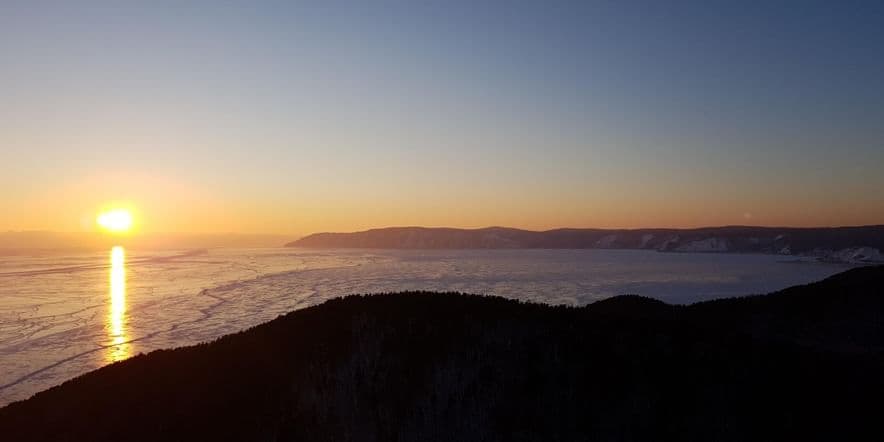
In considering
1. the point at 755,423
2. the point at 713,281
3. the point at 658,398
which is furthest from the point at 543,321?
the point at 713,281

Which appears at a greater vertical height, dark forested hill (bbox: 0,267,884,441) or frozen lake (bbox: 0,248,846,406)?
dark forested hill (bbox: 0,267,884,441)

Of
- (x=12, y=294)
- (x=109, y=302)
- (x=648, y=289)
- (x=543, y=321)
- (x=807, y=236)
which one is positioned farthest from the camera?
(x=807, y=236)

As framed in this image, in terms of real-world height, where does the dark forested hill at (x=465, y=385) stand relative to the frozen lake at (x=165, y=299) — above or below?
above

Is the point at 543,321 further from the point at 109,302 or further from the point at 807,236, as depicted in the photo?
the point at 807,236

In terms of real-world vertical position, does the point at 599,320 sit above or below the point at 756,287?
above

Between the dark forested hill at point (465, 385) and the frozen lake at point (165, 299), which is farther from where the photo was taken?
the frozen lake at point (165, 299)

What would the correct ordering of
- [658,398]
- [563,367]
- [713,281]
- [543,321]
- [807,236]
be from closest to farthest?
[658,398]
[563,367]
[543,321]
[713,281]
[807,236]

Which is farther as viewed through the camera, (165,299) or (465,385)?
(165,299)

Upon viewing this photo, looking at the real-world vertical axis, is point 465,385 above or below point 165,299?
above
